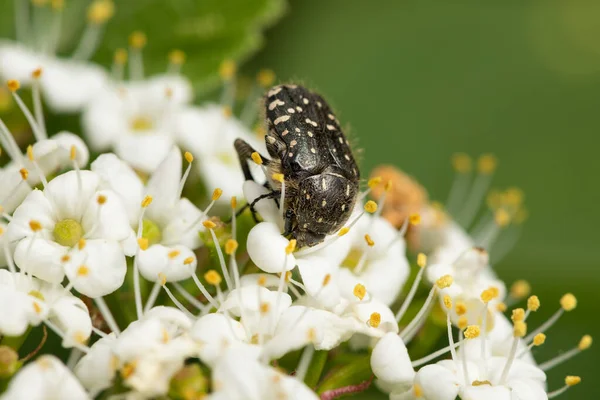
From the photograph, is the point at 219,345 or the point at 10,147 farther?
the point at 10,147

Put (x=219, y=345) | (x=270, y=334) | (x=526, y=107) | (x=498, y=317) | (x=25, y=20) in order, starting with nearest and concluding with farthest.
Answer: (x=219, y=345), (x=270, y=334), (x=498, y=317), (x=25, y=20), (x=526, y=107)

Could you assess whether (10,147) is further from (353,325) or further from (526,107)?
(526,107)

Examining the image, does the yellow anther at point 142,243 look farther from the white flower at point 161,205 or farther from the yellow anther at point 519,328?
the yellow anther at point 519,328

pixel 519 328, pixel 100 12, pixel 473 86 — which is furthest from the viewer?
pixel 473 86

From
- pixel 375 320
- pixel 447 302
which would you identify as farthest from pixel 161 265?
pixel 447 302

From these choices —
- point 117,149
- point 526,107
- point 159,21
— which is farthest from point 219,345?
point 526,107

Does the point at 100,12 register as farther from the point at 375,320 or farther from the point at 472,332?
the point at 472,332
